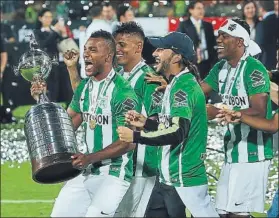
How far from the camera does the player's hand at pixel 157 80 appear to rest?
770 cm

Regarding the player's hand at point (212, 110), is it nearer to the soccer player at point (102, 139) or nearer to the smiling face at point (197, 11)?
the soccer player at point (102, 139)

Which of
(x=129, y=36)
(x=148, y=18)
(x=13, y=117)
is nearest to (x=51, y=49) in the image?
(x=13, y=117)

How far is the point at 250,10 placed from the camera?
15016mm

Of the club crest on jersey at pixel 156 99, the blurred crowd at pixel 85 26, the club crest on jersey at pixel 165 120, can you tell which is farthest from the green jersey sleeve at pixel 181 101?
the blurred crowd at pixel 85 26

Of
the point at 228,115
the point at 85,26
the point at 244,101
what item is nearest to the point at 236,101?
the point at 244,101

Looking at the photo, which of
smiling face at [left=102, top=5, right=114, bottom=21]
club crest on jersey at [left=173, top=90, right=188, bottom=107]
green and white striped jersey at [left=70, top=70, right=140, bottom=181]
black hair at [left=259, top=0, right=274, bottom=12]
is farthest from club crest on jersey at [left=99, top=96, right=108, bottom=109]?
black hair at [left=259, top=0, right=274, bottom=12]

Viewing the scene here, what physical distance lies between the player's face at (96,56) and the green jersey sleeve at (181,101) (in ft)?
2.37

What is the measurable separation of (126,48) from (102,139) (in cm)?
86

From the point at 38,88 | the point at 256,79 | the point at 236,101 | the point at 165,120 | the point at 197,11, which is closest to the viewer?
the point at 165,120

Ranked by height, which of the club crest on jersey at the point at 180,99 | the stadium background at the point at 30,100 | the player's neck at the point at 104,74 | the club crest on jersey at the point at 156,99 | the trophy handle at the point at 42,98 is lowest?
the stadium background at the point at 30,100

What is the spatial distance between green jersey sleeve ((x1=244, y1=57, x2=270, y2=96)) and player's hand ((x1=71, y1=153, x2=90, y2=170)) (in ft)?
4.88

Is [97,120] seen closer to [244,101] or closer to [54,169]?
[54,169]

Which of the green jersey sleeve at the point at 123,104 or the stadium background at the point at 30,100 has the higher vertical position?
the green jersey sleeve at the point at 123,104

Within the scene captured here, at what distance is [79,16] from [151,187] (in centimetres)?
1080
